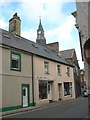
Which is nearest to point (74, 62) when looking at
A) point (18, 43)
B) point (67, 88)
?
point (67, 88)

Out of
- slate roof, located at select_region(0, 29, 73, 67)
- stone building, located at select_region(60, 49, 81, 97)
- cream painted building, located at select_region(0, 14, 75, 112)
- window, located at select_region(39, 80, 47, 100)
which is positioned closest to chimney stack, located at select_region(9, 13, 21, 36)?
cream painted building, located at select_region(0, 14, 75, 112)

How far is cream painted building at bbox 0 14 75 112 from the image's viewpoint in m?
15.9

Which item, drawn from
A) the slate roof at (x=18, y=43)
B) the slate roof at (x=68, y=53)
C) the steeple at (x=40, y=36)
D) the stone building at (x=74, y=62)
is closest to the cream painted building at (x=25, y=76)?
the slate roof at (x=18, y=43)

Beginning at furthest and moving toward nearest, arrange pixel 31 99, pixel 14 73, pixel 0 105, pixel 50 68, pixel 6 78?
pixel 50 68, pixel 31 99, pixel 14 73, pixel 6 78, pixel 0 105

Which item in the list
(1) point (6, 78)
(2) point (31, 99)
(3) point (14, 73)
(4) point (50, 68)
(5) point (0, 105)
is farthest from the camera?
(4) point (50, 68)

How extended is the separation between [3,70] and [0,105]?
282 centimetres

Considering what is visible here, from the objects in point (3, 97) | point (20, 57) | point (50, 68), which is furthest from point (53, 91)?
point (3, 97)

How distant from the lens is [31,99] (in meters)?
18.8

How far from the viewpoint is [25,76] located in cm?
1830

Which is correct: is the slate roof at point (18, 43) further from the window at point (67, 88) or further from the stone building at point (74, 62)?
the stone building at point (74, 62)

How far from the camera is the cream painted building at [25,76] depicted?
1585 centimetres

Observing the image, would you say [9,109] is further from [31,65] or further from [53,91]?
[53,91]

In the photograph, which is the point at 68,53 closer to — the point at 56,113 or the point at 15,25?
the point at 15,25

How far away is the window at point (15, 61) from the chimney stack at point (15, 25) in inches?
276
